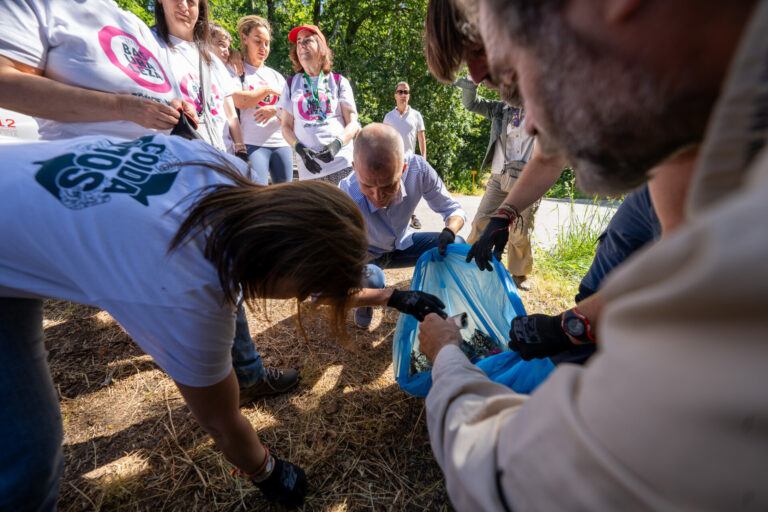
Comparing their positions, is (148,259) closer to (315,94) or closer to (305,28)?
(315,94)

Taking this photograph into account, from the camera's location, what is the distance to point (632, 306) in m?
0.28

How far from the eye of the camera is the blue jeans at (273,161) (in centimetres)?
268

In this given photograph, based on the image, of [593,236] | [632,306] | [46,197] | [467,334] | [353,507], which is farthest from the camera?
[593,236]

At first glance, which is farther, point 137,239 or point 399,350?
point 399,350

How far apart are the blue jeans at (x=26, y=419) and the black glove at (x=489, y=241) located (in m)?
1.55

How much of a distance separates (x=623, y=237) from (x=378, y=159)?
111cm

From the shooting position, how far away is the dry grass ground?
49.2 inches

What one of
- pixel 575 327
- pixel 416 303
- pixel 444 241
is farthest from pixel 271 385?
pixel 575 327

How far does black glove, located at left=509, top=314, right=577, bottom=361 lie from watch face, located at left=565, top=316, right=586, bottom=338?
0.02 meters

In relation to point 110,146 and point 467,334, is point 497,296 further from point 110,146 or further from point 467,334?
point 110,146

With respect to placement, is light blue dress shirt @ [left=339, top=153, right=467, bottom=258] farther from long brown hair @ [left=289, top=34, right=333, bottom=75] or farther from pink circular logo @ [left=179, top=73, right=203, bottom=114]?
long brown hair @ [left=289, top=34, right=333, bottom=75]

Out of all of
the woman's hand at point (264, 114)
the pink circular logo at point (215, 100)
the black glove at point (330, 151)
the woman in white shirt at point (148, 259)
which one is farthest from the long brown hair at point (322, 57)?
the woman in white shirt at point (148, 259)

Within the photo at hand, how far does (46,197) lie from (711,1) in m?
1.12

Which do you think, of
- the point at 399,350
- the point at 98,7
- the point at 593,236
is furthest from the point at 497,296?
the point at 593,236
